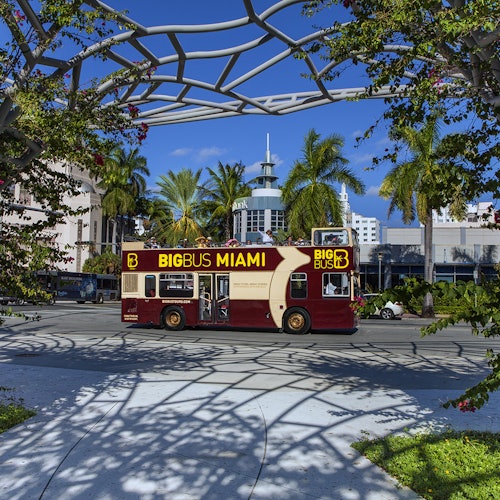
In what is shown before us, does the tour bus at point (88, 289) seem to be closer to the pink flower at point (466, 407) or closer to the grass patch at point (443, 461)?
the grass patch at point (443, 461)

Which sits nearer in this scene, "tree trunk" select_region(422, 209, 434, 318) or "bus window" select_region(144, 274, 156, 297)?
"bus window" select_region(144, 274, 156, 297)

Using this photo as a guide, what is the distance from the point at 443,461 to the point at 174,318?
16288mm

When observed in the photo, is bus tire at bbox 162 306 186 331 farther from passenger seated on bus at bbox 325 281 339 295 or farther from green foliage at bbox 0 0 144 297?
green foliage at bbox 0 0 144 297

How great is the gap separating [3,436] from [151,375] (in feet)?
13.4

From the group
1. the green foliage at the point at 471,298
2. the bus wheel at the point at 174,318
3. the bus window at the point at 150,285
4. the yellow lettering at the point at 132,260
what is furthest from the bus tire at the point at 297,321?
the green foliage at the point at 471,298

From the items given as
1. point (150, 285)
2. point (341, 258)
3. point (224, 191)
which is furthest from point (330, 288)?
point (224, 191)

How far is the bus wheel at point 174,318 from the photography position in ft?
66.8

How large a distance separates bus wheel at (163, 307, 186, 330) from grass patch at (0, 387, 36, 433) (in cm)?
1268

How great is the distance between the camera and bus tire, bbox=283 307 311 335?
19062 mm

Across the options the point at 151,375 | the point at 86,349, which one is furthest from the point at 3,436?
the point at 86,349

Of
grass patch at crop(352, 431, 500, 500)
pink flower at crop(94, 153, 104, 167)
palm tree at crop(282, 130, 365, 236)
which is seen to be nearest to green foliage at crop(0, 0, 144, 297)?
pink flower at crop(94, 153, 104, 167)

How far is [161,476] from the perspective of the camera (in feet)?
15.9

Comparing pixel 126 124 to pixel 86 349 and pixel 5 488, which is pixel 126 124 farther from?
pixel 86 349

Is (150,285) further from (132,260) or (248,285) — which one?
(248,285)
